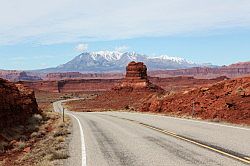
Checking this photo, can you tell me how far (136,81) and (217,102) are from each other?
92.0m

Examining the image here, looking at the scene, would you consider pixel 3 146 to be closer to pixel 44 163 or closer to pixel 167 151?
pixel 44 163

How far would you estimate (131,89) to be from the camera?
121 metres

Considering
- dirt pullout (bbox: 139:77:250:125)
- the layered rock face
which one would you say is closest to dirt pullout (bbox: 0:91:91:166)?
the layered rock face

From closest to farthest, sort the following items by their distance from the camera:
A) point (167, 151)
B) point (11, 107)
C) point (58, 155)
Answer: point (58, 155) → point (167, 151) → point (11, 107)

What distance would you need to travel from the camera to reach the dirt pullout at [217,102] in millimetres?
27172

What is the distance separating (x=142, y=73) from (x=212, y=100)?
305 ft

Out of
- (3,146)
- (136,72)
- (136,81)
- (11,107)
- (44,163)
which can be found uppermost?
(136,72)

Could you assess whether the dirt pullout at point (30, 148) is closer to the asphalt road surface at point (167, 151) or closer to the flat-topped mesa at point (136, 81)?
the asphalt road surface at point (167, 151)

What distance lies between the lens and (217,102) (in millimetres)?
31188

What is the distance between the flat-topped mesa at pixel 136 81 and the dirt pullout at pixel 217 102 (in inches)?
2978

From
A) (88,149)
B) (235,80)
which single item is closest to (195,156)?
(88,149)

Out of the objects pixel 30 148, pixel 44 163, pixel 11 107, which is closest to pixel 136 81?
pixel 11 107

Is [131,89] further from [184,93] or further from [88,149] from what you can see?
[88,149]

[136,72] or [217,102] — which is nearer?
[217,102]
